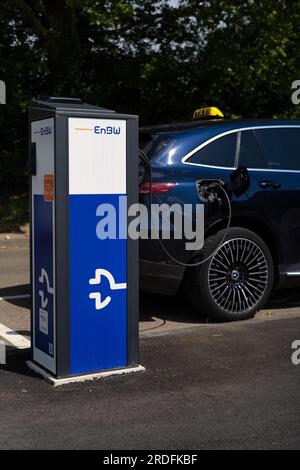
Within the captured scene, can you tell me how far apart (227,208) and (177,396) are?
2.10m

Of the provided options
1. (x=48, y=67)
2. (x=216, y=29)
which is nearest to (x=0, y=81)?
(x=48, y=67)

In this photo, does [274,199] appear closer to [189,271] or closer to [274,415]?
[189,271]

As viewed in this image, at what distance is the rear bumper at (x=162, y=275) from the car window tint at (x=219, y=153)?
0.95 metres

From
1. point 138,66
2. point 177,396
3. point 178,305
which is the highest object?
point 138,66

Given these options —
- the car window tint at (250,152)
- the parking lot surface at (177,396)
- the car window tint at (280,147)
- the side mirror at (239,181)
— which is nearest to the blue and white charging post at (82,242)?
the parking lot surface at (177,396)

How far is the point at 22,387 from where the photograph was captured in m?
4.45

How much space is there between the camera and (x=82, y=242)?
448 centimetres

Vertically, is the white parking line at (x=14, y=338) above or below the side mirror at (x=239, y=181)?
below

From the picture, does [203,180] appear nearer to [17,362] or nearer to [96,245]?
[96,245]

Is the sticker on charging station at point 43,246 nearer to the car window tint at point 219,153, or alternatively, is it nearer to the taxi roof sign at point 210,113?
the car window tint at point 219,153

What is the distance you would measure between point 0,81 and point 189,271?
9.45 meters

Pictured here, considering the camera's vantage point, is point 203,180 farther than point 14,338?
Yes

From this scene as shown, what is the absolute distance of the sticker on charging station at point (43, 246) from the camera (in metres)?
4.42

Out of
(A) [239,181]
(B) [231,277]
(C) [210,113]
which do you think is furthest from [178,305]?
(C) [210,113]
